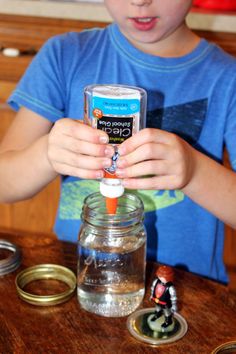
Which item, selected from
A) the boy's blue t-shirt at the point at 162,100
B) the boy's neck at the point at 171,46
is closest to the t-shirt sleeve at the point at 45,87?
the boy's blue t-shirt at the point at 162,100

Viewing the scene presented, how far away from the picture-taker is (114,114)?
0.61 meters

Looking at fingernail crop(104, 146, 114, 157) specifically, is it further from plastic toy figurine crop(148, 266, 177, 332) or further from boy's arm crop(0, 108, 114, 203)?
plastic toy figurine crop(148, 266, 177, 332)

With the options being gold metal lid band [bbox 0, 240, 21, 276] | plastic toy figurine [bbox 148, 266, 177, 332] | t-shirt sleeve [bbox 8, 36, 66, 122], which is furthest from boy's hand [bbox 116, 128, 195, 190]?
t-shirt sleeve [bbox 8, 36, 66, 122]

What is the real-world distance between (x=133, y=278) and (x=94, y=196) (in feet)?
0.36

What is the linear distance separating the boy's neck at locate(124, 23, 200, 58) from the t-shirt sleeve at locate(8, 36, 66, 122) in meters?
0.13

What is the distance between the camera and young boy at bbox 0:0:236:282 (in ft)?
2.93

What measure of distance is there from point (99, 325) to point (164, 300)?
0.25 ft

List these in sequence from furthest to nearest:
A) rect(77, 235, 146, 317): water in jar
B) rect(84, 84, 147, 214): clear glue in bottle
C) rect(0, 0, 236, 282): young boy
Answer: rect(0, 0, 236, 282): young boy < rect(77, 235, 146, 317): water in jar < rect(84, 84, 147, 214): clear glue in bottle

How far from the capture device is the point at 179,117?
0.97 m

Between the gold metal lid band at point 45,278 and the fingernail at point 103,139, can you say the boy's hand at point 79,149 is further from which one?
the gold metal lid band at point 45,278

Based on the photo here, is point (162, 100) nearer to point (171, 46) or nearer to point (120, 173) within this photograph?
point (171, 46)

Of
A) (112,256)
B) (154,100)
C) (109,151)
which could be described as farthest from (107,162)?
(154,100)

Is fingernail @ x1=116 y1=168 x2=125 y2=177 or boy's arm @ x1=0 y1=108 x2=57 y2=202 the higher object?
fingernail @ x1=116 y1=168 x2=125 y2=177

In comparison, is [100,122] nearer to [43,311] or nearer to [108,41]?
[43,311]
